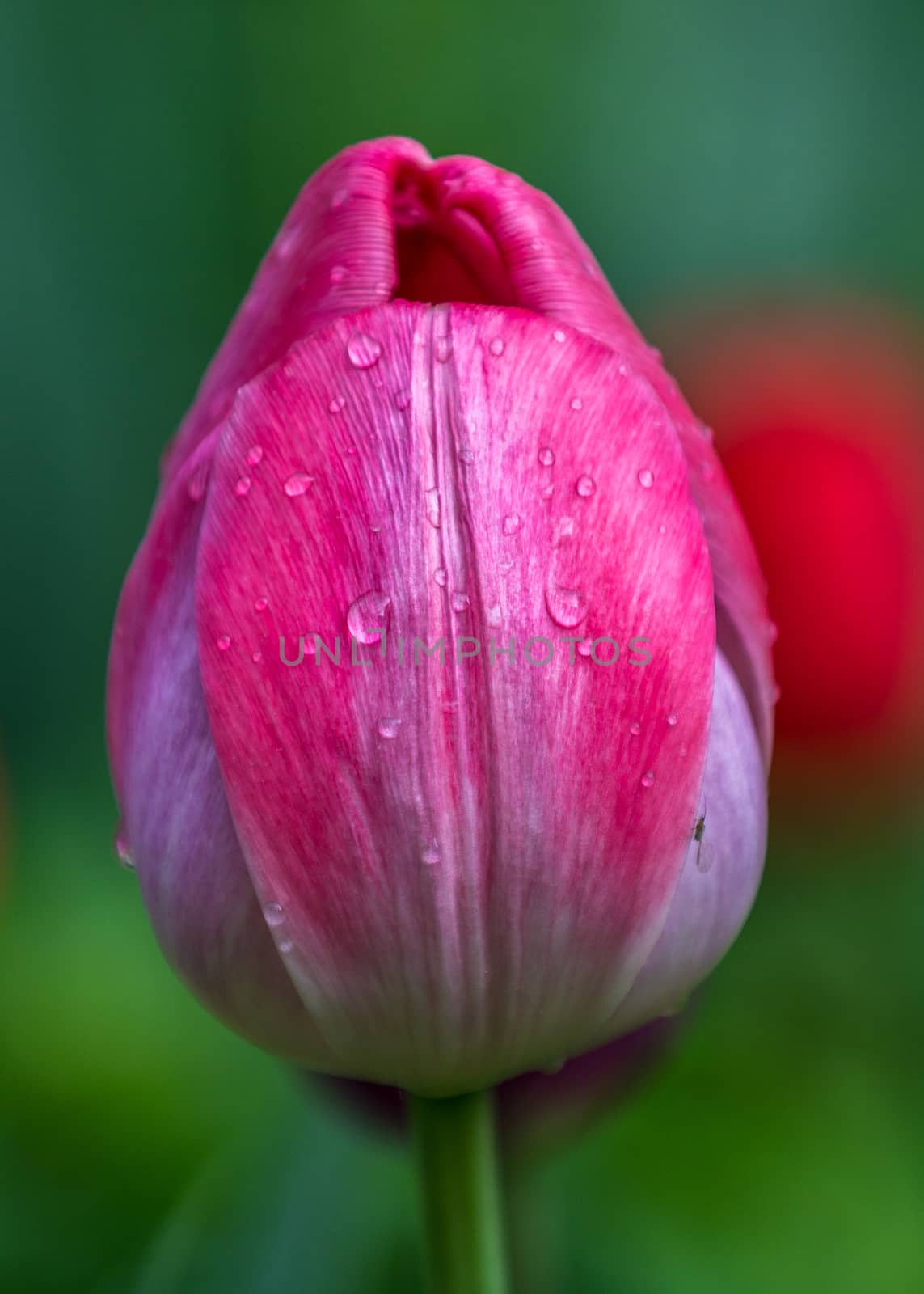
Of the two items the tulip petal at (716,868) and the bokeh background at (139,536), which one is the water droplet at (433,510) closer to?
the tulip petal at (716,868)

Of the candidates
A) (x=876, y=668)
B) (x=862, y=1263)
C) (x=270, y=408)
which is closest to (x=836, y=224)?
(x=876, y=668)

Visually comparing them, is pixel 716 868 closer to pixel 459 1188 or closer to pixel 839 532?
pixel 459 1188

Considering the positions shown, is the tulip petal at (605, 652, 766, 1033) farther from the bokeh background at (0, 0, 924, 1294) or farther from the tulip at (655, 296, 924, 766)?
the tulip at (655, 296, 924, 766)

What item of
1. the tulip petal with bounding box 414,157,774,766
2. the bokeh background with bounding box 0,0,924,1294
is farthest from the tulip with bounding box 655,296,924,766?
the tulip petal with bounding box 414,157,774,766

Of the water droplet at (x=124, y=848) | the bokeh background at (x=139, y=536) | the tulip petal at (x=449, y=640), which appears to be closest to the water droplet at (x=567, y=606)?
the tulip petal at (x=449, y=640)

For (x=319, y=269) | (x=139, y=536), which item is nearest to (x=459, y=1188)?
(x=319, y=269)

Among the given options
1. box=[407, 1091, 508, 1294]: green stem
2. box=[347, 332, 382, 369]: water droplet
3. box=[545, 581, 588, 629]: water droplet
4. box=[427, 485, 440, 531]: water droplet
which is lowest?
box=[407, 1091, 508, 1294]: green stem

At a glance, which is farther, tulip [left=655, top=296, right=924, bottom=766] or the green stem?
tulip [left=655, top=296, right=924, bottom=766]
